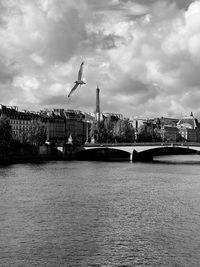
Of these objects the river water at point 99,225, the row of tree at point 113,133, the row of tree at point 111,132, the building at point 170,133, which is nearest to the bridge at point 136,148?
the row of tree at point 111,132

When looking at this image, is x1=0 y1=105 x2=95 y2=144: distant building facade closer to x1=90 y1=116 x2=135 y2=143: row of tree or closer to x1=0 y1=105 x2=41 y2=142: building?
x1=0 y1=105 x2=41 y2=142: building

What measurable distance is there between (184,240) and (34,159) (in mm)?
59036

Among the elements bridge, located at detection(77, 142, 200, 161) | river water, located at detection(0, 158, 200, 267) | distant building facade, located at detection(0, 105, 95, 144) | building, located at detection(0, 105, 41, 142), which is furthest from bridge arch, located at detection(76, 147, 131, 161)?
river water, located at detection(0, 158, 200, 267)

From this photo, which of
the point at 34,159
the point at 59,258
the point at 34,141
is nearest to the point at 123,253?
the point at 59,258

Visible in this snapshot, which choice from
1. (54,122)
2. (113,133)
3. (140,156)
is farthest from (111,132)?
(140,156)

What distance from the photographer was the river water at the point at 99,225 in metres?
20.2

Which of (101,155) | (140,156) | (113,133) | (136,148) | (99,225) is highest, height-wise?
(113,133)

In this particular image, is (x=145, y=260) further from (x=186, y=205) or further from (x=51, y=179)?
(x=51, y=179)

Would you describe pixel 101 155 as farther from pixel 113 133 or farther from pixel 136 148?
pixel 136 148

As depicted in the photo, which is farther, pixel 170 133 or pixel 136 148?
pixel 170 133

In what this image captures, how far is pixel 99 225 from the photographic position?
25.5 metres

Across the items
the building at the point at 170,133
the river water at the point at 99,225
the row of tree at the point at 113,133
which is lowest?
the river water at the point at 99,225

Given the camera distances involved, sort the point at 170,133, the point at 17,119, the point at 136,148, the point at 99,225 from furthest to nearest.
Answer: the point at 170,133
the point at 17,119
the point at 136,148
the point at 99,225

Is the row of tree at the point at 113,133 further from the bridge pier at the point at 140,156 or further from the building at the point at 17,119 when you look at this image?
the bridge pier at the point at 140,156
